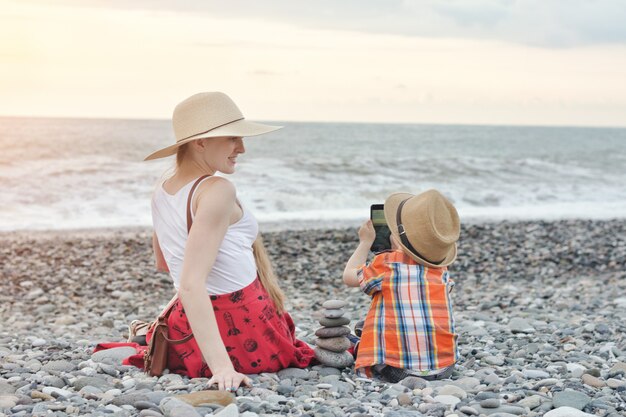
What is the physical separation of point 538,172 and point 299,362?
24.6m

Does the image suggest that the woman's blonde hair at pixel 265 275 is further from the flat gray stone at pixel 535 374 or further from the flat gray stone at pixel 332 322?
the flat gray stone at pixel 535 374

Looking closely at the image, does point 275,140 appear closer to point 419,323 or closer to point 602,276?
point 602,276

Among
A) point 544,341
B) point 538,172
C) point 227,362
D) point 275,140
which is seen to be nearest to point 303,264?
point 544,341

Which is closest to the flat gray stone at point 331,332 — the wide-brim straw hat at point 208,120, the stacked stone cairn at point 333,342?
the stacked stone cairn at point 333,342

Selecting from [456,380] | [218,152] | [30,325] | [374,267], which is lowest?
[30,325]

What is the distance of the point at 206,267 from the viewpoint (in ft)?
12.7

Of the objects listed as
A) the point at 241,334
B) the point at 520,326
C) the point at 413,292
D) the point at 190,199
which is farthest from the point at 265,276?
the point at 520,326

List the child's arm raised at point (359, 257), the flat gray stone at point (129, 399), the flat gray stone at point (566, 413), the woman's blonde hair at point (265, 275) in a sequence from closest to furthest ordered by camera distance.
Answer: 1. the flat gray stone at point (566, 413)
2. the flat gray stone at point (129, 399)
3. the child's arm raised at point (359, 257)
4. the woman's blonde hair at point (265, 275)

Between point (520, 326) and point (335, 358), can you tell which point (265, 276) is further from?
point (520, 326)

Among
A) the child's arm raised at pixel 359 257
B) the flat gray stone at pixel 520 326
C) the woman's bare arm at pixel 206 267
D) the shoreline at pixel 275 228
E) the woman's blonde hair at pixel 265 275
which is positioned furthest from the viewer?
the shoreline at pixel 275 228

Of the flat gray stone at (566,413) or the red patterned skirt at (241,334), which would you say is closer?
the flat gray stone at (566,413)

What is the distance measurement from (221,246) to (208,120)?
2.20ft

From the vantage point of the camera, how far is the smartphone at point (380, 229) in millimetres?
4414

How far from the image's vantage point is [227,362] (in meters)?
3.92
